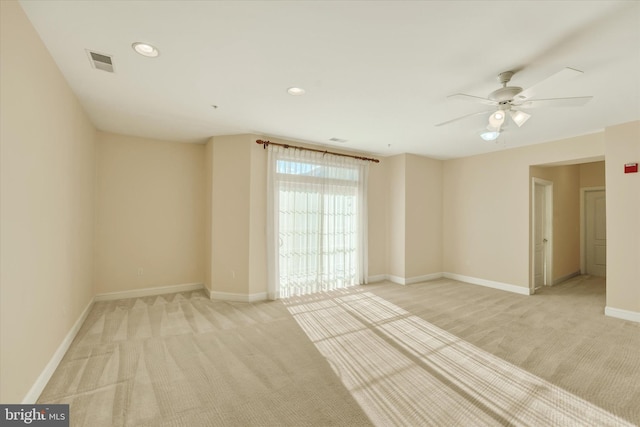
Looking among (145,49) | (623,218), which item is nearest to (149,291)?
(145,49)

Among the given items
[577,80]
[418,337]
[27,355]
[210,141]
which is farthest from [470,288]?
[27,355]

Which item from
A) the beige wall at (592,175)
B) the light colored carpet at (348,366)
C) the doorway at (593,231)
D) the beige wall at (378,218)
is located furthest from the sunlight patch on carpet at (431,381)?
the beige wall at (592,175)

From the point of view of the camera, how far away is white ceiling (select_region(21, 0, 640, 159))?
1825 millimetres

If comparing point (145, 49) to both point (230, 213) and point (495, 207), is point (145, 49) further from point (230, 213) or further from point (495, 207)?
point (495, 207)

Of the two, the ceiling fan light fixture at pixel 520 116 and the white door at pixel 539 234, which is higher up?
the ceiling fan light fixture at pixel 520 116

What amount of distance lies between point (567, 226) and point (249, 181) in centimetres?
701

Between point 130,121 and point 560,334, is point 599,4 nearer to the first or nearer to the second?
point 560,334

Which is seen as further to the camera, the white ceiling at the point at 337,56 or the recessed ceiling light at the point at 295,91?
the recessed ceiling light at the point at 295,91

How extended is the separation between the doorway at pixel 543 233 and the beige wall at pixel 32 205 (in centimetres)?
729

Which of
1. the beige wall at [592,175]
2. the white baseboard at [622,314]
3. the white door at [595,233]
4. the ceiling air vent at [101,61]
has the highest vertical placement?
the ceiling air vent at [101,61]

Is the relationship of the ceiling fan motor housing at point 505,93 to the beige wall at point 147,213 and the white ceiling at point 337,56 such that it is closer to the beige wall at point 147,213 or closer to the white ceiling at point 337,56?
the white ceiling at point 337,56

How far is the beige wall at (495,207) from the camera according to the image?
193 inches

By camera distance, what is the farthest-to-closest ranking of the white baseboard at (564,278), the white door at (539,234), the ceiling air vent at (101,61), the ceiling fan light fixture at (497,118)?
the white baseboard at (564,278), the white door at (539,234), the ceiling fan light fixture at (497,118), the ceiling air vent at (101,61)

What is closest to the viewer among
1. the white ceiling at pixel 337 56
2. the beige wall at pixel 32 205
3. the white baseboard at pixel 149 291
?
the beige wall at pixel 32 205
